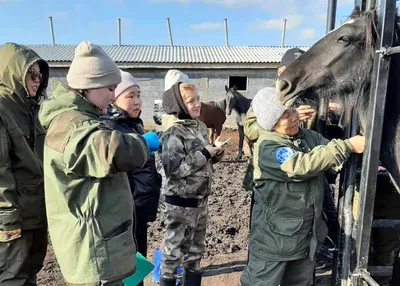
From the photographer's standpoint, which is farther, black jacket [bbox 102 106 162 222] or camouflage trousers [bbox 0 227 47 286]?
black jacket [bbox 102 106 162 222]

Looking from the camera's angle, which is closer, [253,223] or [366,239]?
[366,239]

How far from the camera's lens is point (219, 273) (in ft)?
12.3

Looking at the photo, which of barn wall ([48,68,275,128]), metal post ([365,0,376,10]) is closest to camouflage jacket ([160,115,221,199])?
metal post ([365,0,376,10])

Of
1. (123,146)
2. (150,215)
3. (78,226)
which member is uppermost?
(123,146)

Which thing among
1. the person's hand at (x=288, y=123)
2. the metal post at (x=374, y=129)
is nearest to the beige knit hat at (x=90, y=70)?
the person's hand at (x=288, y=123)

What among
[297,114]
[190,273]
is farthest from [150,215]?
[297,114]

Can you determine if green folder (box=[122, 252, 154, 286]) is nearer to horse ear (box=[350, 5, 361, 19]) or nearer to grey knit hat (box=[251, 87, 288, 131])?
grey knit hat (box=[251, 87, 288, 131])

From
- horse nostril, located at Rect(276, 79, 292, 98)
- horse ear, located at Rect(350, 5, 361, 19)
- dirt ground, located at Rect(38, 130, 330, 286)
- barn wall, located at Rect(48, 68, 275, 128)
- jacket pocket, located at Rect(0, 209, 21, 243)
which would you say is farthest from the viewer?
barn wall, located at Rect(48, 68, 275, 128)

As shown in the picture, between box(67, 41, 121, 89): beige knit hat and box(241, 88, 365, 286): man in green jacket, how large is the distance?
39.9 inches

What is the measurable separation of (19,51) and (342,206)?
219cm

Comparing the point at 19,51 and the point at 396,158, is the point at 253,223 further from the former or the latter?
the point at 19,51

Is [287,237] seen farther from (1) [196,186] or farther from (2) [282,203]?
(1) [196,186]

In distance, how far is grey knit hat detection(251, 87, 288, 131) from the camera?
2.38m

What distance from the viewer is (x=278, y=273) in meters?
2.38
